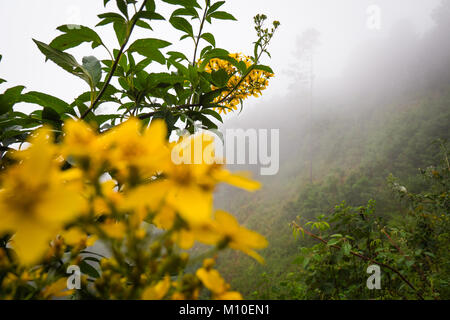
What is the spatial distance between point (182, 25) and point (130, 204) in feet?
4.49

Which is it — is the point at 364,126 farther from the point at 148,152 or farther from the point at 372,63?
the point at 148,152

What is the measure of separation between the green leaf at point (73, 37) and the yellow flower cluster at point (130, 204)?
858 mm

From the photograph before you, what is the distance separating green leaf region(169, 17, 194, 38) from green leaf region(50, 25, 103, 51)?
1.58ft

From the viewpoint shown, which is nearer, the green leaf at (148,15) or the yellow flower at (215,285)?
the yellow flower at (215,285)

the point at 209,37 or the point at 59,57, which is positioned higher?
the point at 209,37

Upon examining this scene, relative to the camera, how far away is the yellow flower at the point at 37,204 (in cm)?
22

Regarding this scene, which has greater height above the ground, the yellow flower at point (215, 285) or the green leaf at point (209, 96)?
the green leaf at point (209, 96)

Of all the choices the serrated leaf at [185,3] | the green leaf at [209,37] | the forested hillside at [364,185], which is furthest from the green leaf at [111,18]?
the forested hillside at [364,185]

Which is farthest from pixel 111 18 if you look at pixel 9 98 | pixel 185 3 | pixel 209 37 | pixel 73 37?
pixel 209 37

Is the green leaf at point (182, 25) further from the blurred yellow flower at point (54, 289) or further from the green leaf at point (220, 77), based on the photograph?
the blurred yellow flower at point (54, 289)

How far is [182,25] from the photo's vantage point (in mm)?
1352

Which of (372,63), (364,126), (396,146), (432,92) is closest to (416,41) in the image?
(372,63)

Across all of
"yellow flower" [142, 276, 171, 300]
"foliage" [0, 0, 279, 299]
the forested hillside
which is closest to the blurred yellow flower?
"foliage" [0, 0, 279, 299]

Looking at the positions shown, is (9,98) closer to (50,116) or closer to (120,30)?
(50,116)
